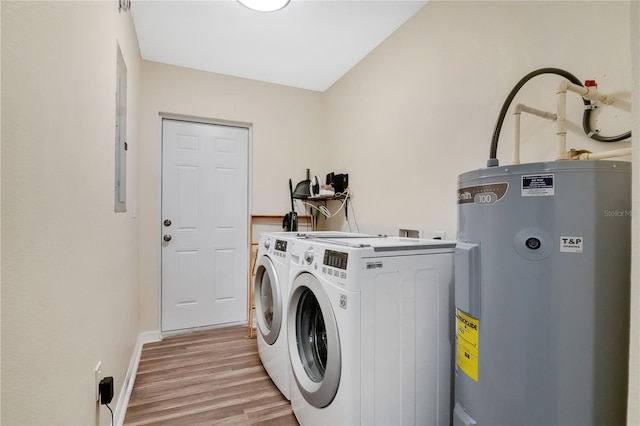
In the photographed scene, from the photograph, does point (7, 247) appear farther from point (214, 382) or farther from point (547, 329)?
point (214, 382)

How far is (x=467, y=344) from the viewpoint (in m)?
1.11

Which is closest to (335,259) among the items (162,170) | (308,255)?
(308,255)

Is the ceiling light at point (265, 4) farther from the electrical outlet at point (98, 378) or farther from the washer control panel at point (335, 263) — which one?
the electrical outlet at point (98, 378)

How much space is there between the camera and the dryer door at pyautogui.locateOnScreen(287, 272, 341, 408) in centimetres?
127

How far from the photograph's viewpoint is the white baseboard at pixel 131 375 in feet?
5.59

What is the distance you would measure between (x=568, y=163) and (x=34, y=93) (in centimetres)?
139

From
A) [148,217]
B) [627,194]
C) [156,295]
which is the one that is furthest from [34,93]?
[156,295]

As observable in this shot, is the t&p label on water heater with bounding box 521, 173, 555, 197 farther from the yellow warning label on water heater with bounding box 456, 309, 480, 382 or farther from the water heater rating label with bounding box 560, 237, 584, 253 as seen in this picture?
the yellow warning label on water heater with bounding box 456, 309, 480, 382

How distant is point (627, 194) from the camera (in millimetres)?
877

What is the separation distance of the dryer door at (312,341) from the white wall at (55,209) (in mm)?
869

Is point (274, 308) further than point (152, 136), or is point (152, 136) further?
point (152, 136)

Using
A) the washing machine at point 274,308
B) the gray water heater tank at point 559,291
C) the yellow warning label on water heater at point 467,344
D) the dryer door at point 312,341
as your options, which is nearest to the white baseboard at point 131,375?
the washing machine at point 274,308

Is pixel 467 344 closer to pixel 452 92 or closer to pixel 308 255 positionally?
pixel 308 255

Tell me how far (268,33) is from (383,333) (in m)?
2.32
